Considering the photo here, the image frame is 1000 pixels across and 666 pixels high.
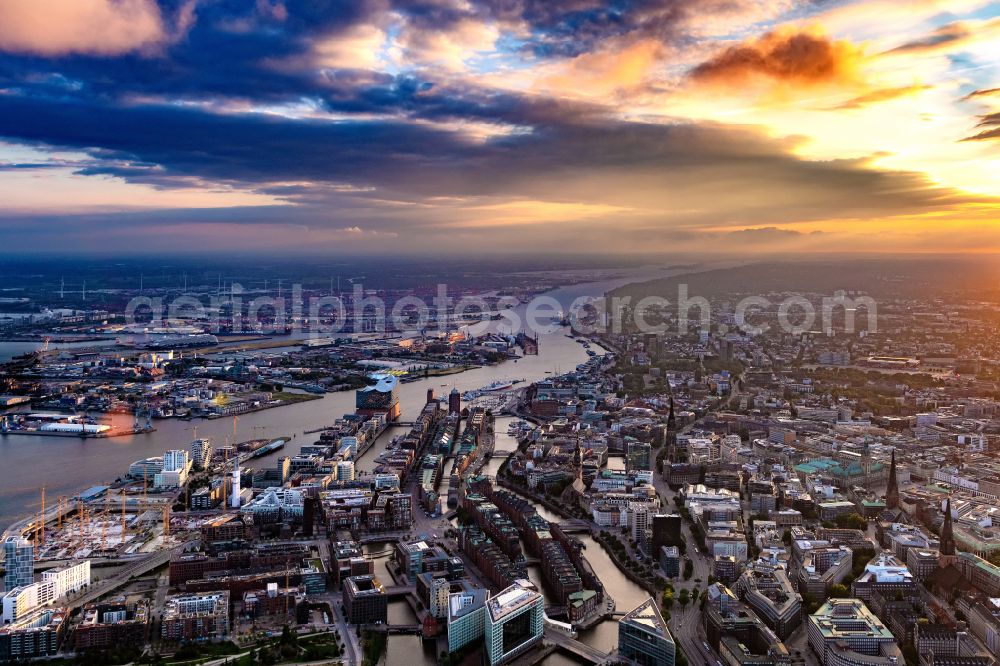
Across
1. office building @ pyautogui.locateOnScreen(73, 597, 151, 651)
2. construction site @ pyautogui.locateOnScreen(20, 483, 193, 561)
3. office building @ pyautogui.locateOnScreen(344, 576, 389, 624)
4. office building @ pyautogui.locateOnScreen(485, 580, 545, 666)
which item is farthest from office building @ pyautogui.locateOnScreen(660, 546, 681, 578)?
construction site @ pyautogui.locateOnScreen(20, 483, 193, 561)

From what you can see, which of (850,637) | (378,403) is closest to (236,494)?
(378,403)

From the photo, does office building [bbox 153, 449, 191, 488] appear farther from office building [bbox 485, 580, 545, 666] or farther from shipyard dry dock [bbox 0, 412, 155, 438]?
office building [bbox 485, 580, 545, 666]

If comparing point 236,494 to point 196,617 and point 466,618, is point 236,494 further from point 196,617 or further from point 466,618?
point 466,618

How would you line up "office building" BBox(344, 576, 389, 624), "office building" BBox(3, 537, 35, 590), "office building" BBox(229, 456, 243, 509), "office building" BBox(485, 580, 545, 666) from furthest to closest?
"office building" BBox(229, 456, 243, 509) < "office building" BBox(3, 537, 35, 590) < "office building" BBox(344, 576, 389, 624) < "office building" BBox(485, 580, 545, 666)

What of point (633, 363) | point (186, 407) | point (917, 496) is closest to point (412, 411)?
point (186, 407)

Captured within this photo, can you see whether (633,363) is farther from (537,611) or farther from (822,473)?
(537,611)

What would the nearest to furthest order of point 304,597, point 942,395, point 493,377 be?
point 304,597, point 942,395, point 493,377
